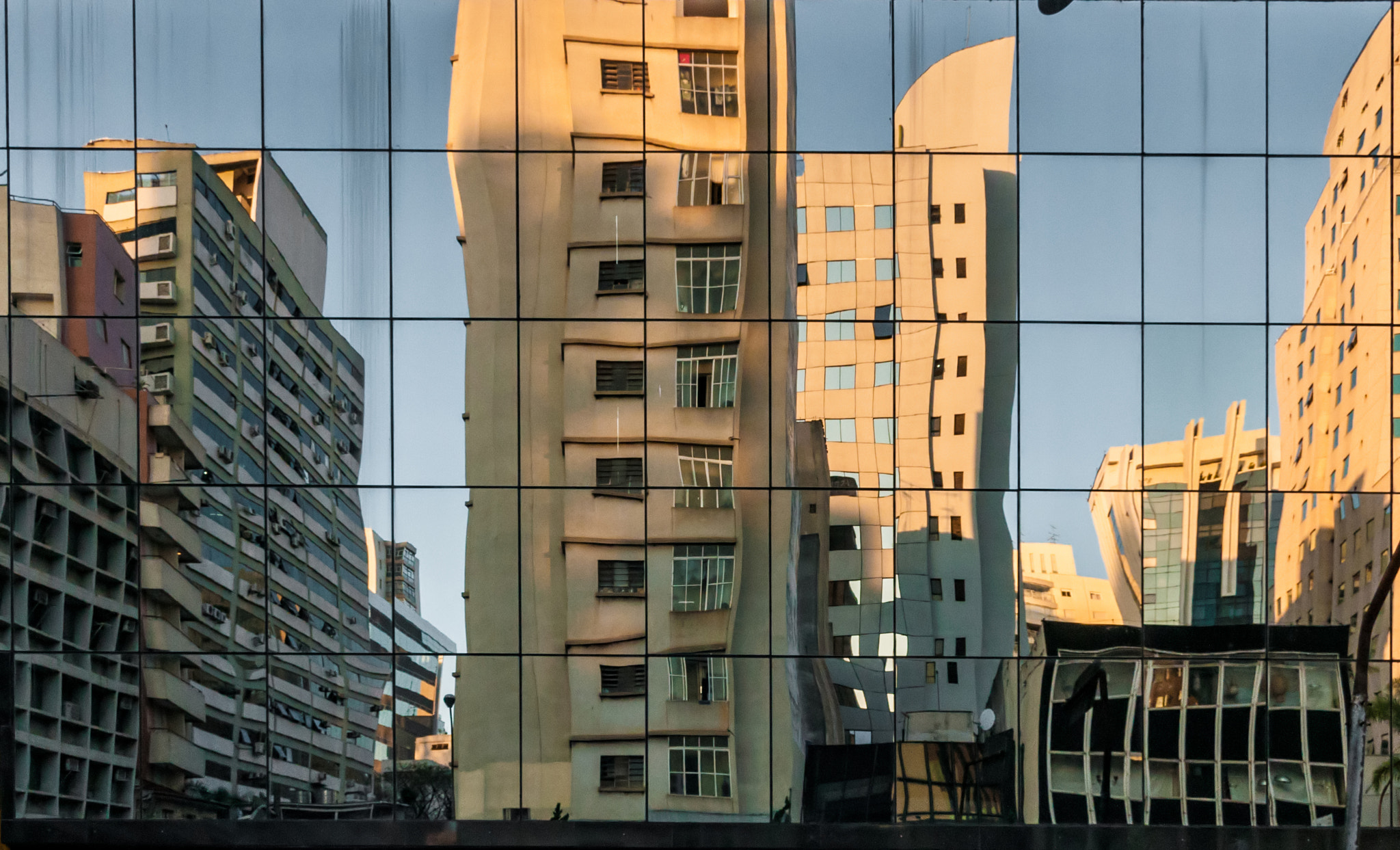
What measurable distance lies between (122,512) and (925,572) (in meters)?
12.4

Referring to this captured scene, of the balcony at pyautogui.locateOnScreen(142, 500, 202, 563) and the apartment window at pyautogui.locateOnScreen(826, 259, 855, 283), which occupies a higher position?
the apartment window at pyautogui.locateOnScreen(826, 259, 855, 283)

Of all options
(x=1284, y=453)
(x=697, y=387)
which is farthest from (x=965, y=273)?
(x=1284, y=453)

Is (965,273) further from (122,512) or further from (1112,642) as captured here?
(122,512)

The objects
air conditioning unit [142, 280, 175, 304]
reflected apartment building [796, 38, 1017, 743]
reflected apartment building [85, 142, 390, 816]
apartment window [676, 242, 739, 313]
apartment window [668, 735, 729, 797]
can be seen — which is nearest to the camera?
apartment window [668, 735, 729, 797]

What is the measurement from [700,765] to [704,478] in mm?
4327

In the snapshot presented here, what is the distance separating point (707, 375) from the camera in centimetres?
1756

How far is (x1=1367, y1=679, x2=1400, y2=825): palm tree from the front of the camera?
17516 mm

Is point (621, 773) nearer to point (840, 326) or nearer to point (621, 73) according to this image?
point (840, 326)

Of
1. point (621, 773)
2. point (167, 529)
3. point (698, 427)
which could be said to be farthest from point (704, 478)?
point (167, 529)

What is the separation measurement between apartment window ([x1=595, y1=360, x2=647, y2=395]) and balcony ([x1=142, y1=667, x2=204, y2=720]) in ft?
25.5

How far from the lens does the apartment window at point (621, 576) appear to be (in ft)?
57.2

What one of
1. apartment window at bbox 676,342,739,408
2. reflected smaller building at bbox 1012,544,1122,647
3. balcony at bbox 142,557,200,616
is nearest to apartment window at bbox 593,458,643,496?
apartment window at bbox 676,342,739,408

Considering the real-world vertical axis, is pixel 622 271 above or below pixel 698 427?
above

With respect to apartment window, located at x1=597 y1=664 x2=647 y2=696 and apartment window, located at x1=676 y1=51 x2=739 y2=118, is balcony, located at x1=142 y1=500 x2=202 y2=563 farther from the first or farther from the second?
apartment window, located at x1=676 y1=51 x2=739 y2=118
